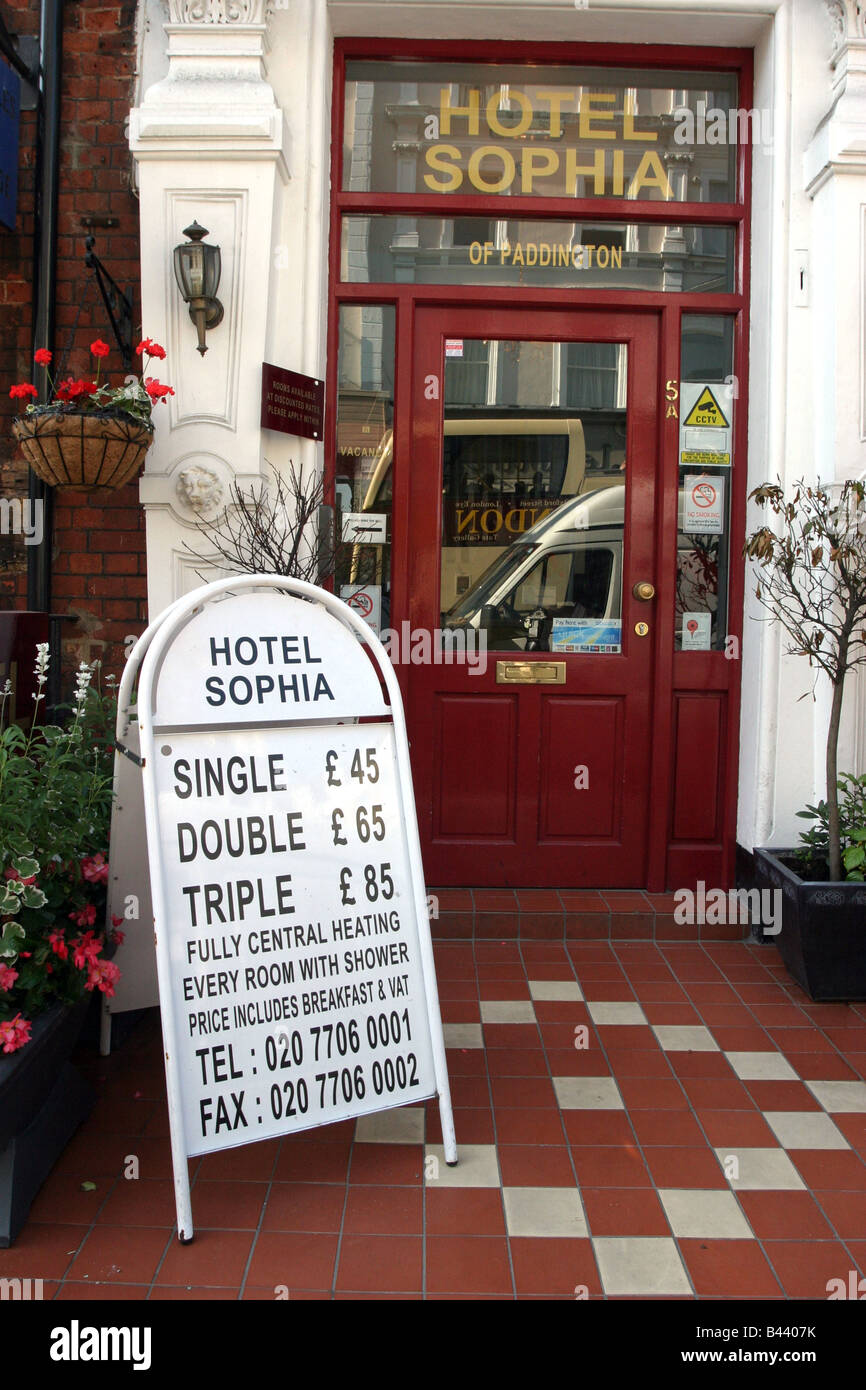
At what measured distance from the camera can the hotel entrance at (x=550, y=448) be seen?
174 inches

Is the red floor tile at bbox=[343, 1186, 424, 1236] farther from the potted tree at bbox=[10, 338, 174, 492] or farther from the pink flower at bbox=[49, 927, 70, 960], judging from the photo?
the potted tree at bbox=[10, 338, 174, 492]

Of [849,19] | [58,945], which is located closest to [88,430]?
[58,945]

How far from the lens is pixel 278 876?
2633mm

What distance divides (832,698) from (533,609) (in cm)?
126

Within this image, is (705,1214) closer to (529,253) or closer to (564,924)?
(564,924)

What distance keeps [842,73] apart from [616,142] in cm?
90

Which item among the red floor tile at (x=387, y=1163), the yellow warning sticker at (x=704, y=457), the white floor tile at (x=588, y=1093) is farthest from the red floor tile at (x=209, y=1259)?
the yellow warning sticker at (x=704, y=457)

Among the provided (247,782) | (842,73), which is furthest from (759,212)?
(247,782)

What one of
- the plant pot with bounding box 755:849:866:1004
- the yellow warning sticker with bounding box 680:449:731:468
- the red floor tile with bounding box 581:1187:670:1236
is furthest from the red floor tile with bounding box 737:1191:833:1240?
the yellow warning sticker with bounding box 680:449:731:468

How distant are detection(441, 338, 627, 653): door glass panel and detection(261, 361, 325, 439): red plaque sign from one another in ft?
1.89

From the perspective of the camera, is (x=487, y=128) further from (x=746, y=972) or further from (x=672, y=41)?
(x=746, y=972)

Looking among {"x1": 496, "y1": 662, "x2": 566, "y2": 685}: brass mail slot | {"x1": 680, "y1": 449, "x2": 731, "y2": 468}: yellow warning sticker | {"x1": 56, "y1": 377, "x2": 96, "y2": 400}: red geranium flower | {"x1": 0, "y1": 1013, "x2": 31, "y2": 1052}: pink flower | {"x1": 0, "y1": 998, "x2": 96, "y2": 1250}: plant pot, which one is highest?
{"x1": 680, "y1": 449, "x2": 731, "y2": 468}: yellow warning sticker

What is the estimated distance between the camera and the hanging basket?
346cm

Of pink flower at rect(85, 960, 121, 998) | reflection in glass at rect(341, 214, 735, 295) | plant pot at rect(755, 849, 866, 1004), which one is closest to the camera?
pink flower at rect(85, 960, 121, 998)
